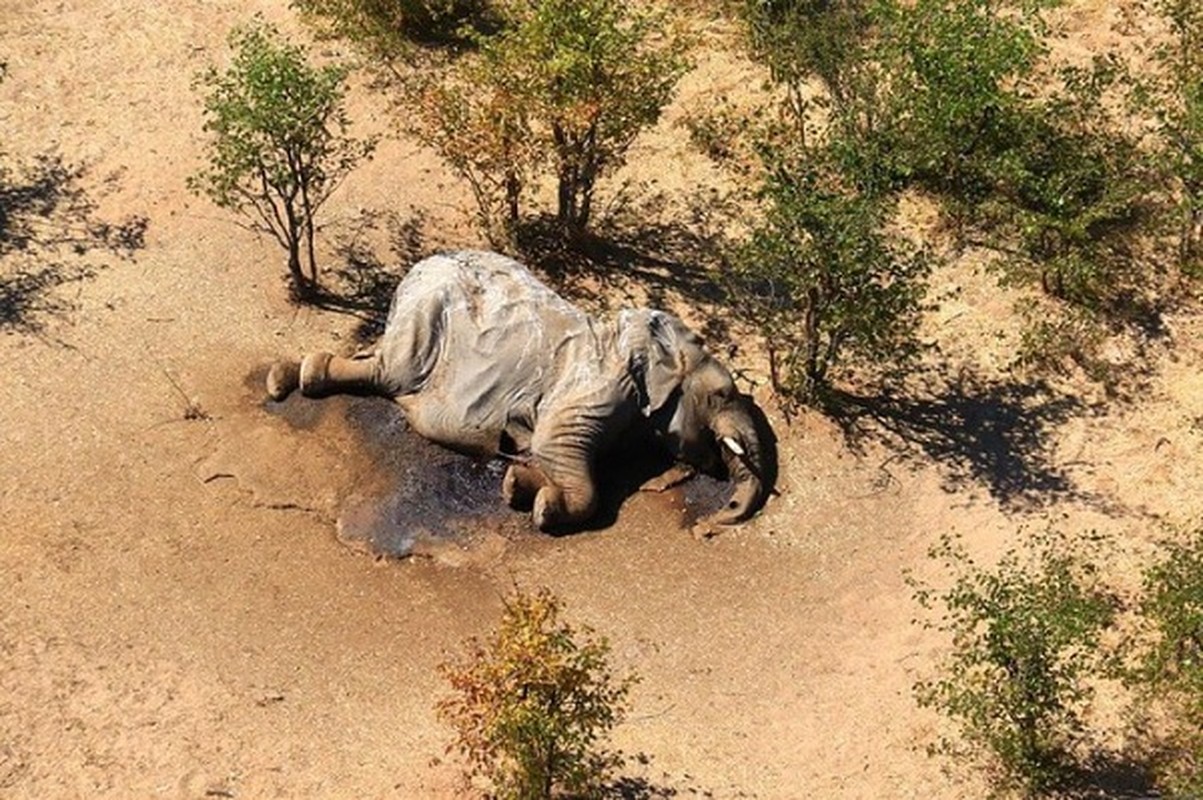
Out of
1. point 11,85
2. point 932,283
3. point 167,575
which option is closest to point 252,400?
point 167,575

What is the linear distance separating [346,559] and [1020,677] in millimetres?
9728

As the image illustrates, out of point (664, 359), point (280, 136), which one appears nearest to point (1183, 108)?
point (664, 359)

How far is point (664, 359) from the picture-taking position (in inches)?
864

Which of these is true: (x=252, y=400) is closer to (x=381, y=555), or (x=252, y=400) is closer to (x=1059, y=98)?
(x=381, y=555)

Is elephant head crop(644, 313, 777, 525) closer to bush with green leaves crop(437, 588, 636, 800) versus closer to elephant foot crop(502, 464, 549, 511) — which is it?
elephant foot crop(502, 464, 549, 511)

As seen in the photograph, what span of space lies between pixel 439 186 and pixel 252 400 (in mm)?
6575

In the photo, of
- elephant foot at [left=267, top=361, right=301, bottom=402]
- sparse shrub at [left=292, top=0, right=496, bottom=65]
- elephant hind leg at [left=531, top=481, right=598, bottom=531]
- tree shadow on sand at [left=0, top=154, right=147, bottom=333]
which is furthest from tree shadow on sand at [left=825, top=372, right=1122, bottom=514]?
tree shadow on sand at [left=0, top=154, right=147, bottom=333]

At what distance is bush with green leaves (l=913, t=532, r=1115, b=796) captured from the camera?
55.6ft

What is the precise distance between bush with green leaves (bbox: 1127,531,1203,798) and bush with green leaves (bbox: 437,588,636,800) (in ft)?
22.7

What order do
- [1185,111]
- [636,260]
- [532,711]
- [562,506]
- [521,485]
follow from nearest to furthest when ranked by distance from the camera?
1. [532,711]
2. [562,506]
3. [521,485]
4. [636,260]
5. [1185,111]

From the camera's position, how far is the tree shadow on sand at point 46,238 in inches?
952

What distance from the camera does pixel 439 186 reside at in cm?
2725

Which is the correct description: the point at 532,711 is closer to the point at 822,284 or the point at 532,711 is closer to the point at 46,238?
the point at 822,284

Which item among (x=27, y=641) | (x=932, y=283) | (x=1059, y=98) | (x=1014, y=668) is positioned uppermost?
(x=1059, y=98)
